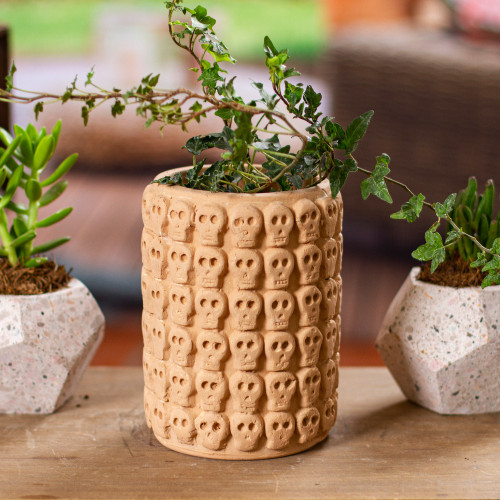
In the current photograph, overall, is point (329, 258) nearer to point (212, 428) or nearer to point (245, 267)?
point (245, 267)

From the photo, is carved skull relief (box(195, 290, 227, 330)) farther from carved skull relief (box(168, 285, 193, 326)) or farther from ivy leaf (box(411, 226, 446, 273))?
ivy leaf (box(411, 226, 446, 273))

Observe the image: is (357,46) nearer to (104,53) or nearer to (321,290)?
(321,290)

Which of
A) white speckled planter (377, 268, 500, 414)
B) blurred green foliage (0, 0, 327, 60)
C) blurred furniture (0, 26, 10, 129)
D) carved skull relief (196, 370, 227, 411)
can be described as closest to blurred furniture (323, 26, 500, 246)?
blurred furniture (0, 26, 10, 129)

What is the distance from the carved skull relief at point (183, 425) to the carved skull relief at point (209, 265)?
0.15 m

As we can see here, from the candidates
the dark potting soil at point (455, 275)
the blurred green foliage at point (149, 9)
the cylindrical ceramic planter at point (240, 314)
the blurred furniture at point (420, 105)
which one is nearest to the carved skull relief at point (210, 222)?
the cylindrical ceramic planter at point (240, 314)

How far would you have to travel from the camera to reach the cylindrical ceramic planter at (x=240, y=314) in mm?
820

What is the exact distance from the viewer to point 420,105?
108 inches

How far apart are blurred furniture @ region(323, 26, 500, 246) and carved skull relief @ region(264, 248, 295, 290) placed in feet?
6.46

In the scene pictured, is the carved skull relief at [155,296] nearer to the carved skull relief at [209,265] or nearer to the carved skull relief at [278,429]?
the carved skull relief at [209,265]

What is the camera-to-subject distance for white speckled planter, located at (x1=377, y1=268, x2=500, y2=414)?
95 cm

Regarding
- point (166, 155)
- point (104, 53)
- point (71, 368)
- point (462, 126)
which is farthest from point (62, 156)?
point (71, 368)

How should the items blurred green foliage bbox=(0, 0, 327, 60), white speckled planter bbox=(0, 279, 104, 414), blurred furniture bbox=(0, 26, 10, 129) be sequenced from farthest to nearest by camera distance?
1. blurred green foliage bbox=(0, 0, 327, 60)
2. blurred furniture bbox=(0, 26, 10, 129)
3. white speckled planter bbox=(0, 279, 104, 414)

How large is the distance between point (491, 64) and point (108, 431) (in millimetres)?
2105

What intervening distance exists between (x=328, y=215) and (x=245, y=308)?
0.13 meters
